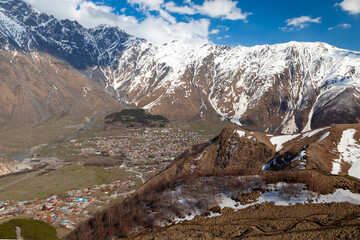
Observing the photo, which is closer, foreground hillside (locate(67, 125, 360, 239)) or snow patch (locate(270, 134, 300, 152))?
foreground hillside (locate(67, 125, 360, 239))

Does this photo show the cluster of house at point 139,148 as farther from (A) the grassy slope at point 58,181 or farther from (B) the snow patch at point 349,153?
(B) the snow patch at point 349,153

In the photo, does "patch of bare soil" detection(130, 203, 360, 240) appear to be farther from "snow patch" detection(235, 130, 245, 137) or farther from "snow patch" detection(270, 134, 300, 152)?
"snow patch" detection(235, 130, 245, 137)

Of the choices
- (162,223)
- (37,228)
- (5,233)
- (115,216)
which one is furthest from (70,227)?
(162,223)

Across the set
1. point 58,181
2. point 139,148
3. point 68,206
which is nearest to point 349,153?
point 68,206

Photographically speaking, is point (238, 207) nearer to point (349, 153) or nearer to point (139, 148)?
point (349, 153)

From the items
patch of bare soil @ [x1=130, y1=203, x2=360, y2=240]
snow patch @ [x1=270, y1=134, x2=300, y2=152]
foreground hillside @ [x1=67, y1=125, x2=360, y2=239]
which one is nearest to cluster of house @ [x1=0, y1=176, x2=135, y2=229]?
foreground hillside @ [x1=67, y1=125, x2=360, y2=239]

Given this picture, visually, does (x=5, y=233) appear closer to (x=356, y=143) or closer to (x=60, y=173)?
(x=356, y=143)

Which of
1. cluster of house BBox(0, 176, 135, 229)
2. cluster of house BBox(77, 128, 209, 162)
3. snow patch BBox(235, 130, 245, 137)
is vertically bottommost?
cluster of house BBox(0, 176, 135, 229)
